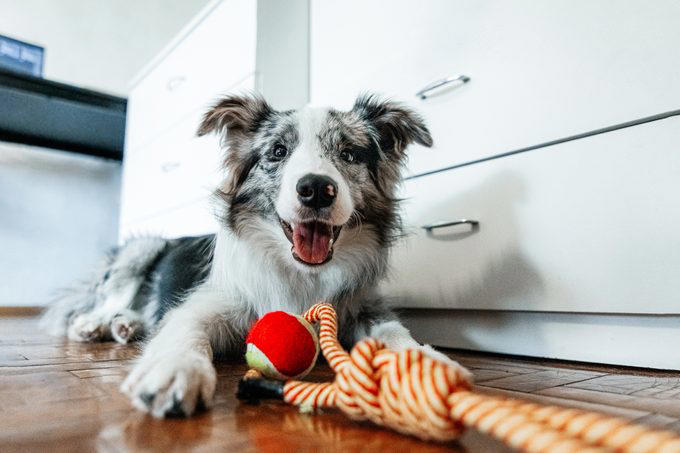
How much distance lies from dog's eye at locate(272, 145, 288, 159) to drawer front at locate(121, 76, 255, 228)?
30.1 inches

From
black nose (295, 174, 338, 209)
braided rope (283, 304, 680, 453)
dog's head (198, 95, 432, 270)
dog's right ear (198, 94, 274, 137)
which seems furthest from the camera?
dog's right ear (198, 94, 274, 137)

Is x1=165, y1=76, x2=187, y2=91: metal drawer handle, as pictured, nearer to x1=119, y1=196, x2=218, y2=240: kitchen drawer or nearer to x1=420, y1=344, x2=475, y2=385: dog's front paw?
x1=119, y1=196, x2=218, y2=240: kitchen drawer

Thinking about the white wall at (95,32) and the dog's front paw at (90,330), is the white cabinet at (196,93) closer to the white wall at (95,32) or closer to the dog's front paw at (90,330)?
the dog's front paw at (90,330)

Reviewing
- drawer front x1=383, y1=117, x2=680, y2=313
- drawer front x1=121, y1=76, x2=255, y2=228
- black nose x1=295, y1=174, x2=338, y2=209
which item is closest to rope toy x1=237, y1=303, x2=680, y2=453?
black nose x1=295, y1=174, x2=338, y2=209

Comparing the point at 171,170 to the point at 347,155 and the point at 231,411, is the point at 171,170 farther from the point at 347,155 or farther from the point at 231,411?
the point at 231,411

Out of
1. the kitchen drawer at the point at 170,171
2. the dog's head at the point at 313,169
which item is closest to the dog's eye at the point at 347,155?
the dog's head at the point at 313,169

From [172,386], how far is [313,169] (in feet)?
2.45

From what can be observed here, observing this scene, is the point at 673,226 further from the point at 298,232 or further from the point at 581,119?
the point at 298,232

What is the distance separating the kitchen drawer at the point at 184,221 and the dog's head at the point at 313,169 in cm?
84

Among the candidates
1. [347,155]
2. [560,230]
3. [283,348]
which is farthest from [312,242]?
[560,230]

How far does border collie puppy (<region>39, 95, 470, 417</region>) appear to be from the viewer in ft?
4.41

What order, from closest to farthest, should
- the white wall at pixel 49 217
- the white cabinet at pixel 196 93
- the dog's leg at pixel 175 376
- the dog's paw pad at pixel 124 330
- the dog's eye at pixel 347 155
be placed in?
1. the dog's leg at pixel 175 376
2. the dog's eye at pixel 347 155
3. the dog's paw pad at pixel 124 330
4. the white cabinet at pixel 196 93
5. the white wall at pixel 49 217

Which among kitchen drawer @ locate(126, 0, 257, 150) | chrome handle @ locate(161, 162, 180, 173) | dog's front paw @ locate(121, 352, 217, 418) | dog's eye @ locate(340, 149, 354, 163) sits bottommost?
dog's front paw @ locate(121, 352, 217, 418)

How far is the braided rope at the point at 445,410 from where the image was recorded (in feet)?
1.50
